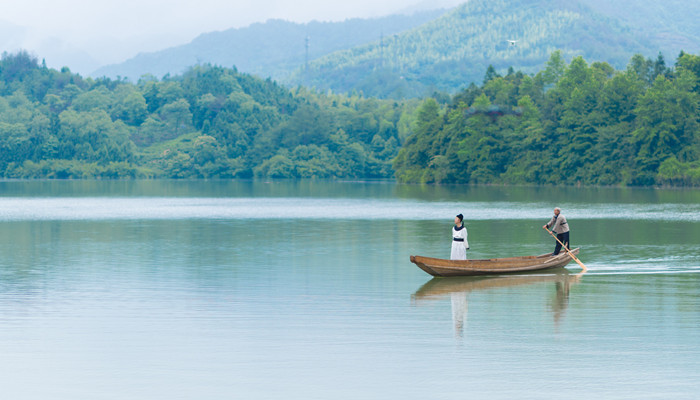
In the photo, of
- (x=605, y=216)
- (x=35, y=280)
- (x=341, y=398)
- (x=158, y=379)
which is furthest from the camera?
(x=605, y=216)

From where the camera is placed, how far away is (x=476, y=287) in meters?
25.3

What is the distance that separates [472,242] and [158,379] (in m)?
28.0

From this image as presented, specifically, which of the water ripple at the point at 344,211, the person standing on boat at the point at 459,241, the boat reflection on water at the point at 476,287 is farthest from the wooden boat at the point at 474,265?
the water ripple at the point at 344,211

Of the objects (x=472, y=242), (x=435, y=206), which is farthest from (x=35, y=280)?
(x=435, y=206)

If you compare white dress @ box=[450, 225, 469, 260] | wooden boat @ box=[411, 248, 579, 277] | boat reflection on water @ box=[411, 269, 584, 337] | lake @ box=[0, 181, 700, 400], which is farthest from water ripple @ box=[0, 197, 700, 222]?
white dress @ box=[450, 225, 469, 260]

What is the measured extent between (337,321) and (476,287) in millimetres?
6744

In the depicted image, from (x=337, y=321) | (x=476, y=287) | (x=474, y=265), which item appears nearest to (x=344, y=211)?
(x=474, y=265)

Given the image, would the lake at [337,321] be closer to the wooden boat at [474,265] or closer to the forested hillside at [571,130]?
the wooden boat at [474,265]

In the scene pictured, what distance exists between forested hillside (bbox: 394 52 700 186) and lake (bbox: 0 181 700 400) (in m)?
80.2

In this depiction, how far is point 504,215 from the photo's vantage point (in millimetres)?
61188

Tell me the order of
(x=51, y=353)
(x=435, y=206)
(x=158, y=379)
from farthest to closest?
(x=435, y=206) → (x=51, y=353) → (x=158, y=379)

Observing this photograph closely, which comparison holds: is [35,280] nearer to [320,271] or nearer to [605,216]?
[320,271]

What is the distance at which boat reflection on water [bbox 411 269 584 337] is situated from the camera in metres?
21.3

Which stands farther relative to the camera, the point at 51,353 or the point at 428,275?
the point at 428,275
